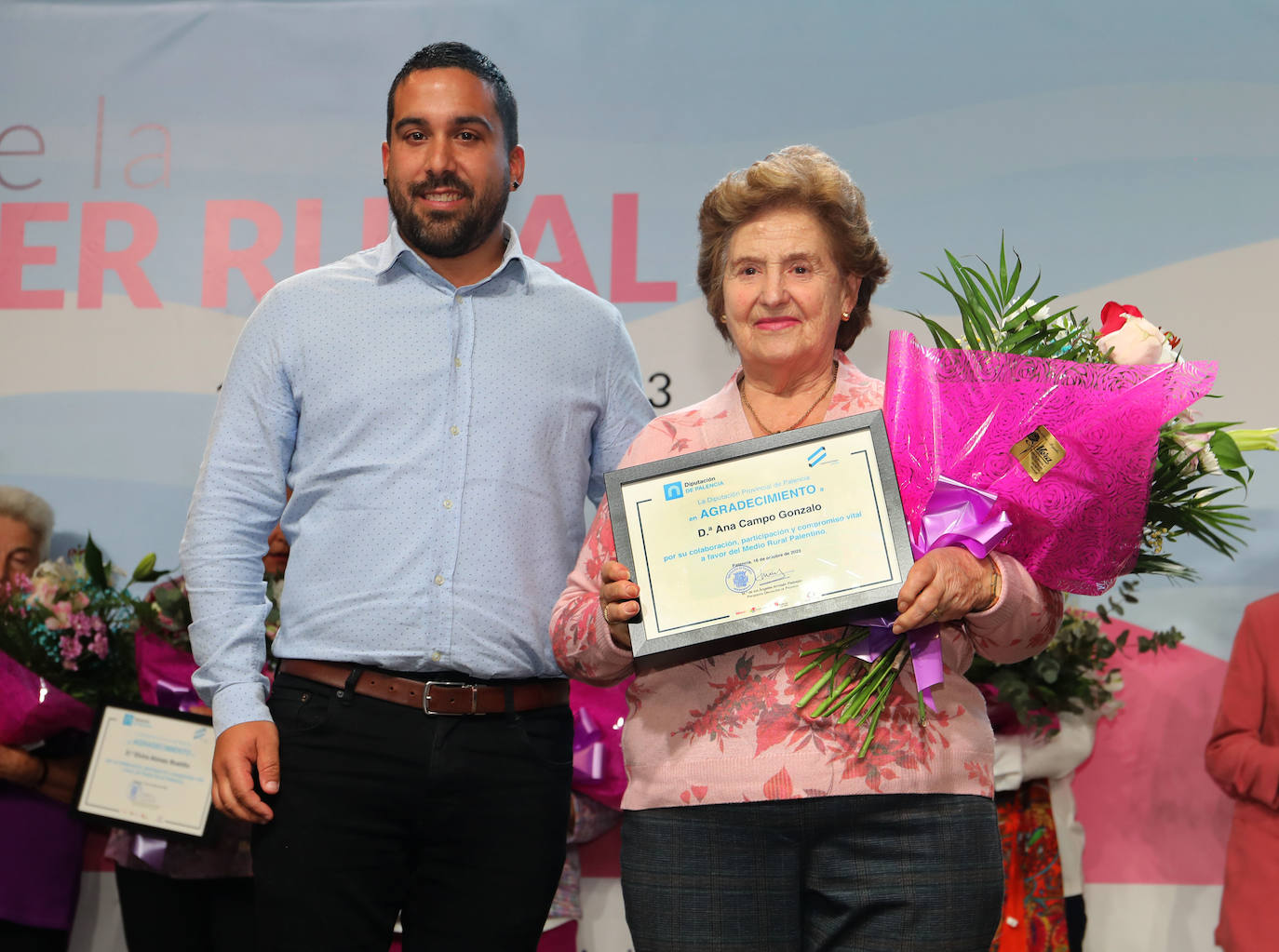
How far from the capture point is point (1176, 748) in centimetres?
314

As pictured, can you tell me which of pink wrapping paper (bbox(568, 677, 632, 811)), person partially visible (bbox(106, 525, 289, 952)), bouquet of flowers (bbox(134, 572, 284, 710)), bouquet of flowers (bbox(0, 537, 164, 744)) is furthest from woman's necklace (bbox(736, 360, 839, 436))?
bouquet of flowers (bbox(0, 537, 164, 744))

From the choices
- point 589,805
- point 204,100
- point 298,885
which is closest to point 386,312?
point 298,885

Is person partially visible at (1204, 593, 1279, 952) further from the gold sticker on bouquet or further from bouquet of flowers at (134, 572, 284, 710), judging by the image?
bouquet of flowers at (134, 572, 284, 710)

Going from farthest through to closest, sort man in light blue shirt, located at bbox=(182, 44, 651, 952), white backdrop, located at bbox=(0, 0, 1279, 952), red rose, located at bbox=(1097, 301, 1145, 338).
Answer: white backdrop, located at bbox=(0, 0, 1279, 952)
man in light blue shirt, located at bbox=(182, 44, 651, 952)
red rose, located at bbox=(1097, 301, 1145, 338)

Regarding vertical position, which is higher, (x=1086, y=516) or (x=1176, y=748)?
(x=1086, y=516)

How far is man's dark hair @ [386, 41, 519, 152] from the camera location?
2002 mm

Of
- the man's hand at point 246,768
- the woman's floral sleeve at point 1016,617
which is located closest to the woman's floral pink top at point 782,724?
the woman's floral sleeve at point 1016,617

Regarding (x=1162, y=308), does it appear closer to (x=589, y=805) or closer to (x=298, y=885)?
(x=589, y=805)

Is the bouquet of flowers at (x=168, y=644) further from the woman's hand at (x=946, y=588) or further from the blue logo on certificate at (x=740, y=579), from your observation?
the woman's hand at (x=946, y=588)

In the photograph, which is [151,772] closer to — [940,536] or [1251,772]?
[940,536]

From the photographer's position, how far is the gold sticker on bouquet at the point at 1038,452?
147cm

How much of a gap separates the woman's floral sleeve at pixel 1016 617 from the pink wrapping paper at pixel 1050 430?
0.05 m

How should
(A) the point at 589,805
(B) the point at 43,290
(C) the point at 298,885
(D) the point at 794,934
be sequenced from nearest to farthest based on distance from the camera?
(D) the point at 794,934
(C) the point at 298,885
(A) the point at 589,805
(B) the point at 43,290

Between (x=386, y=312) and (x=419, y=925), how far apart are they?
0.96m
